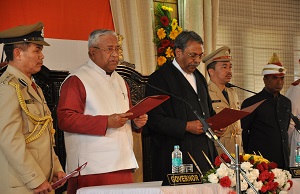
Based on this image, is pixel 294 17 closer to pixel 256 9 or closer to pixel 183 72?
pixel 256 9

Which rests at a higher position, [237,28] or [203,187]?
[237,28]

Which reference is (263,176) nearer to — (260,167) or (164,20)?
(260,167)

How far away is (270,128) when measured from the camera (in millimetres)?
6094

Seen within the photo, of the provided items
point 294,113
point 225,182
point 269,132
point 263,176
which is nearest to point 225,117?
point 263,176

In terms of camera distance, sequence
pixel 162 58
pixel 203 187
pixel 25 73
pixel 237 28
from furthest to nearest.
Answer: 1. pixel 237 28
2. pixel 162 58
3. pixel 25 73
4. pixel 203 187

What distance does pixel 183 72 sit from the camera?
15.7ft

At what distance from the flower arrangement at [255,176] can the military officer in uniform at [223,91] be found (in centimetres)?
130

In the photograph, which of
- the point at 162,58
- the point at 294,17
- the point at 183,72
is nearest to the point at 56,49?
the point at 162,58

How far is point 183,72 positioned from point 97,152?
0.98m

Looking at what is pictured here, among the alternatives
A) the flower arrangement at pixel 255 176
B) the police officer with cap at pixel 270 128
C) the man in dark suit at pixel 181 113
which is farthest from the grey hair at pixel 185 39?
the police officer with cap at pixel 270 128

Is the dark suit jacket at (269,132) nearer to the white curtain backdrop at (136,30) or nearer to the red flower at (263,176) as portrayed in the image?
the white curtain backdrop at (136,30)

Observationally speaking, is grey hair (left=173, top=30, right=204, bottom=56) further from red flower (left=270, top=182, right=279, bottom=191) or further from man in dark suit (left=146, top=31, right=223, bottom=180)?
red flower (left=270, top=182, right=279, bottom=191)

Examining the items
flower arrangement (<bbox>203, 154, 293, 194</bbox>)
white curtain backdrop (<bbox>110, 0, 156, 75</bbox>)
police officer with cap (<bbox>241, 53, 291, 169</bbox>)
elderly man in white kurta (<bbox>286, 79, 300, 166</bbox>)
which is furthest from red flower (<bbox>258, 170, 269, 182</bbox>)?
white curtain backdrop (<bbox>110, 0, 156, 75</bbox>)

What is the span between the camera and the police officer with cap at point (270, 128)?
6.05m
